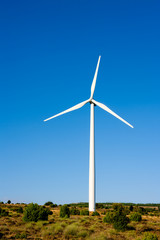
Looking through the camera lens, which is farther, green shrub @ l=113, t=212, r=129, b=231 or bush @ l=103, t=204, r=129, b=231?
bush @ l=103, t=204, r=129, b=231

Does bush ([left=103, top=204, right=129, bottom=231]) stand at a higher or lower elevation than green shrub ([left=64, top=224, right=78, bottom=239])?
higher

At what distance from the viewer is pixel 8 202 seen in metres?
105

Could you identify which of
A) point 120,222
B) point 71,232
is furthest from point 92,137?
point 71,232

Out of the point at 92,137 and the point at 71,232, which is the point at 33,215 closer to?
the point at 71,232

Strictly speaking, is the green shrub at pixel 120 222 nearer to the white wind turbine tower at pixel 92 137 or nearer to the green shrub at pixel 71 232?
the green shrub at pixel 71 232

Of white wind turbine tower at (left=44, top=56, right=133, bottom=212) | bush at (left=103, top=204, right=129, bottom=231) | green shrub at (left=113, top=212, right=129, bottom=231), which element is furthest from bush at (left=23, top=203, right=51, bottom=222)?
white wind turbine tower at (left=44, top=56, right=133, bottom=212)

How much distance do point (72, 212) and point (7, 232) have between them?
29308 mm

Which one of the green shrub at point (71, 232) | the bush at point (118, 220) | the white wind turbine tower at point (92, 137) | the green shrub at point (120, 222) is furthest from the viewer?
the white wind turbine tower at point (92, 137)

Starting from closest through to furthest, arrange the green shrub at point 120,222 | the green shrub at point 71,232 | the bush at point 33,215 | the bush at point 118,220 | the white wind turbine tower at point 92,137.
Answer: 1. the green shrub at point 71,232
2. the green shrub at point 120,222
3. the bush at point 118,220
4. the bush at point 33,215
5. the white wind turbine tower at point 92,137

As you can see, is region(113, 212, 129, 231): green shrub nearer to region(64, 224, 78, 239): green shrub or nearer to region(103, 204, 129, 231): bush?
region(103, 204, 129, 231): bush

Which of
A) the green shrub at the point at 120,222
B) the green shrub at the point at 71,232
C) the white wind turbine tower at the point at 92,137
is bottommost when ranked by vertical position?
the green shrub at the point at 71,232

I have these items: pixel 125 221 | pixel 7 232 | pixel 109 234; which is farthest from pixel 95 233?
pixel 7 232

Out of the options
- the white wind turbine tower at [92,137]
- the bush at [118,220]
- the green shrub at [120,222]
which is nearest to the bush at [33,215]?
the bush at [118,220]

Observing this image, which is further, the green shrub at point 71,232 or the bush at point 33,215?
the bush at point 33,215
